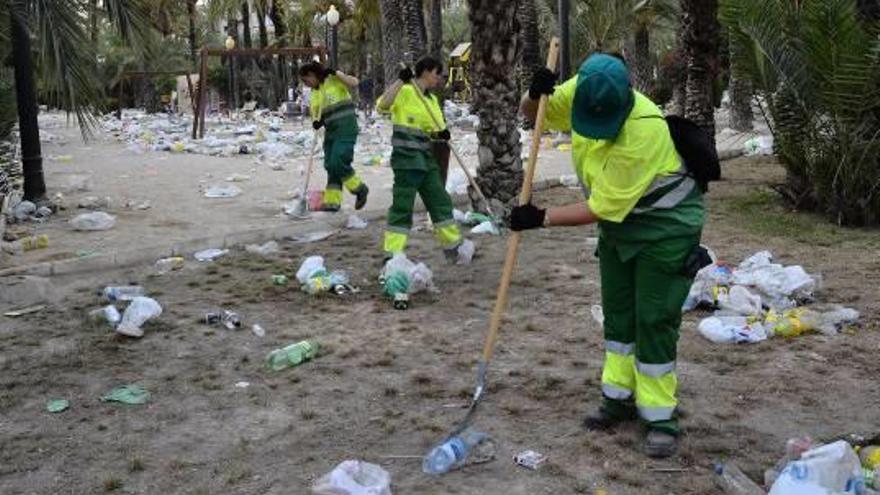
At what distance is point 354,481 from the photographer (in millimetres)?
3340

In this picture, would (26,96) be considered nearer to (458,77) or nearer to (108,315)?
(108,315)

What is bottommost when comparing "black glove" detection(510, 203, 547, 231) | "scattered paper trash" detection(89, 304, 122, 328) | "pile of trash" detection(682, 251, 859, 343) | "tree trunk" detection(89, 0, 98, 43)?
"scattered paper trash" detection(89, 304, 122, 328)

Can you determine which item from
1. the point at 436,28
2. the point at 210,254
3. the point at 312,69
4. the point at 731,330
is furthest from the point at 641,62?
the point at 731,330

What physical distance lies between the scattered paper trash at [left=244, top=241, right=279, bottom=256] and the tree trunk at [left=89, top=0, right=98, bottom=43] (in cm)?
263

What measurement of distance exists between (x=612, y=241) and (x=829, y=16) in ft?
18.5

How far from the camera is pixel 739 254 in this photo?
739 centimetres

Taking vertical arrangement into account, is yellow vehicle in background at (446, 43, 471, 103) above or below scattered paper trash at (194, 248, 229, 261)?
above

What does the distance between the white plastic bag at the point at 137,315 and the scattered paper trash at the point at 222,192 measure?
5.25 metres

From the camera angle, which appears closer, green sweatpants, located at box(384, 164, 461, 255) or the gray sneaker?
the gray sneaker

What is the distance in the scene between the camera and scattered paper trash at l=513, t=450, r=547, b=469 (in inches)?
142

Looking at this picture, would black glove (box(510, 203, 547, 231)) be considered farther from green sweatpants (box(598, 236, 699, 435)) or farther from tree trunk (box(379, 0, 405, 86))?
tree trunk (box(379, 0, 405, 86))

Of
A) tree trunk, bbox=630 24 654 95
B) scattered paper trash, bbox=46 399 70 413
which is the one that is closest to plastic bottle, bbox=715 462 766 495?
scattered paper trash, bbox=46 399 70 413

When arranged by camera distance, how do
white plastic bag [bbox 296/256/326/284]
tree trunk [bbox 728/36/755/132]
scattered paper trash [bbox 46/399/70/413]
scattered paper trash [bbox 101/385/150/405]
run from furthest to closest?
tree trunk [bbox 728/36/755/132]
white plastic bag [bbox 296/256/326/284]
scattered paper trash [bbox 101/385/150/405]
scattered paper trash [bbox 46/399/70/413]

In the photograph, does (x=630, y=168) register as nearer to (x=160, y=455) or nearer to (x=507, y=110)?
(x=160, y=455)
